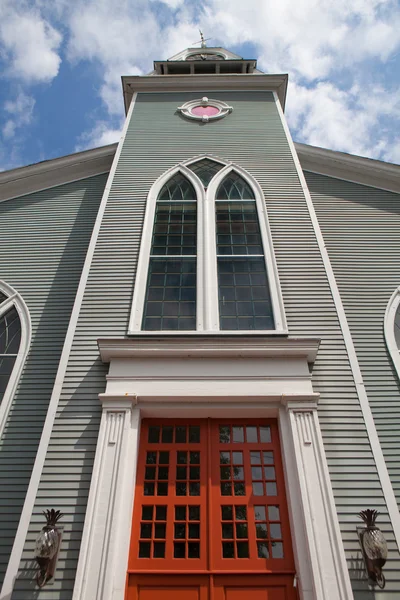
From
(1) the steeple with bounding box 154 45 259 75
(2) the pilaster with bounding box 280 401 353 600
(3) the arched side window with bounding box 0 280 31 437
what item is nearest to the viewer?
(2) the pilaster with bounding box 280 401 353 600

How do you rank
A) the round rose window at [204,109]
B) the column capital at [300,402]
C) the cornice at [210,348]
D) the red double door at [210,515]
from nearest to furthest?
the red double door at [210,515] < the column capital at [300,402] < the cornice at [210,348] < the round rose window at [204,109]

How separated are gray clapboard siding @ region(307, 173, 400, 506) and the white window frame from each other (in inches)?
54.7

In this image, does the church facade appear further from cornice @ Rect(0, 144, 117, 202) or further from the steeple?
the steeple

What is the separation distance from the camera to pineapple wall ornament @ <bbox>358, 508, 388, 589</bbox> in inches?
177

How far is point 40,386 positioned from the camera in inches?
260

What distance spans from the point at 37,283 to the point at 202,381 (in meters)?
4.09

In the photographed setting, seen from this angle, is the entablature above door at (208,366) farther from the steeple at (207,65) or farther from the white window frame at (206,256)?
the steeple at (207,65)

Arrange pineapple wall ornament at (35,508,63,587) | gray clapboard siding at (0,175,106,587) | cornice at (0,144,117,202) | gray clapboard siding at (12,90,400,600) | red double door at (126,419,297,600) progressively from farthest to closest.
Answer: cornice at (0,144,117,202), gray clapboard siding at (0,175,106,587), gray clapboard siding at (12,90,400,600), red double door at (126,419,297,600), pineapple wall ornament at (35,508,63,587)

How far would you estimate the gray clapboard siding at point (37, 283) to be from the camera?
18.7 ft

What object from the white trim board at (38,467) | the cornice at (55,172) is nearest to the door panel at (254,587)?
the white trim board at (38,467)

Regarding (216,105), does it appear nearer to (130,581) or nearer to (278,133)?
(278,133)

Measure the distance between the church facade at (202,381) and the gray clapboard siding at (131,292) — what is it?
0.09 feet

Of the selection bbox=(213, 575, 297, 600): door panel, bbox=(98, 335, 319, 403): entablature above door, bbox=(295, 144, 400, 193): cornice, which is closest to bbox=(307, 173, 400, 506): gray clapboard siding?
bbox=(295, 144, 400, 193): cornice

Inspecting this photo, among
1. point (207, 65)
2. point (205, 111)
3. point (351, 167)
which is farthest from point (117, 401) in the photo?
point (207, 65)
